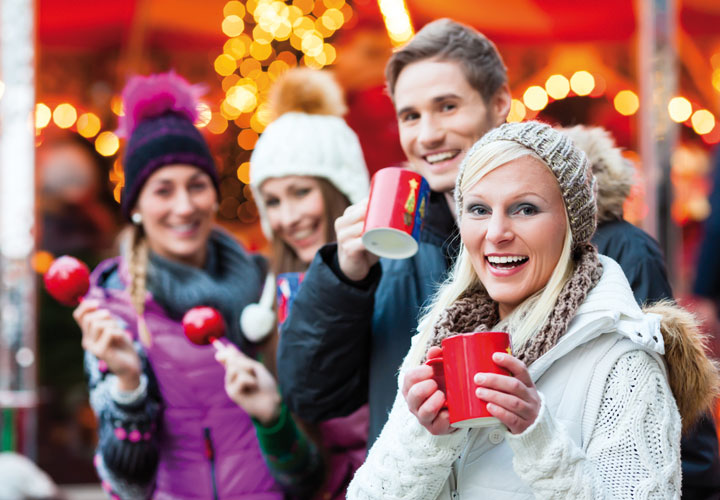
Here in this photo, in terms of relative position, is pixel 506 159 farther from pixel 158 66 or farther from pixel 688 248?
pixel 158 66

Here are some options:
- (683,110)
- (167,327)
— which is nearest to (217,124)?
(683,110)

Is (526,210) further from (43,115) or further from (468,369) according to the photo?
(43,115)

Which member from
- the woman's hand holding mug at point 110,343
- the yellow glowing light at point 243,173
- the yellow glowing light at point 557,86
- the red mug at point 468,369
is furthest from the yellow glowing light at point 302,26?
the red mug at point 468,369

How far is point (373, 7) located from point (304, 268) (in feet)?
11.9

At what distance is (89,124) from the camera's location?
7.01 metres

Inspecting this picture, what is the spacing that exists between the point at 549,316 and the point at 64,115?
5881 millimetres

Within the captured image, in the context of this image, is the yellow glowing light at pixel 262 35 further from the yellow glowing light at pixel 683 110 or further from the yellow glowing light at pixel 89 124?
A: the yellow glowing light at pixel 683 110

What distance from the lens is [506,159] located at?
1948 millimetres

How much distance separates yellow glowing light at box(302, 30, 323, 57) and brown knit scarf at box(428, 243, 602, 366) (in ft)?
14.8

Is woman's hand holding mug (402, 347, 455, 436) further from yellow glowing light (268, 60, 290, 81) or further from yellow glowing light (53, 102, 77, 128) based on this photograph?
yellow glowing light (53, 102, 77, 128)

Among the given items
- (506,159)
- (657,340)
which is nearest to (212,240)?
(506,159)

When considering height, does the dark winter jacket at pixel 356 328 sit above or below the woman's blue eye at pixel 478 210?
below

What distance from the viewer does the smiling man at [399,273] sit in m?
2.52

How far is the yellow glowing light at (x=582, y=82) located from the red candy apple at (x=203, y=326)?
4280 mm
